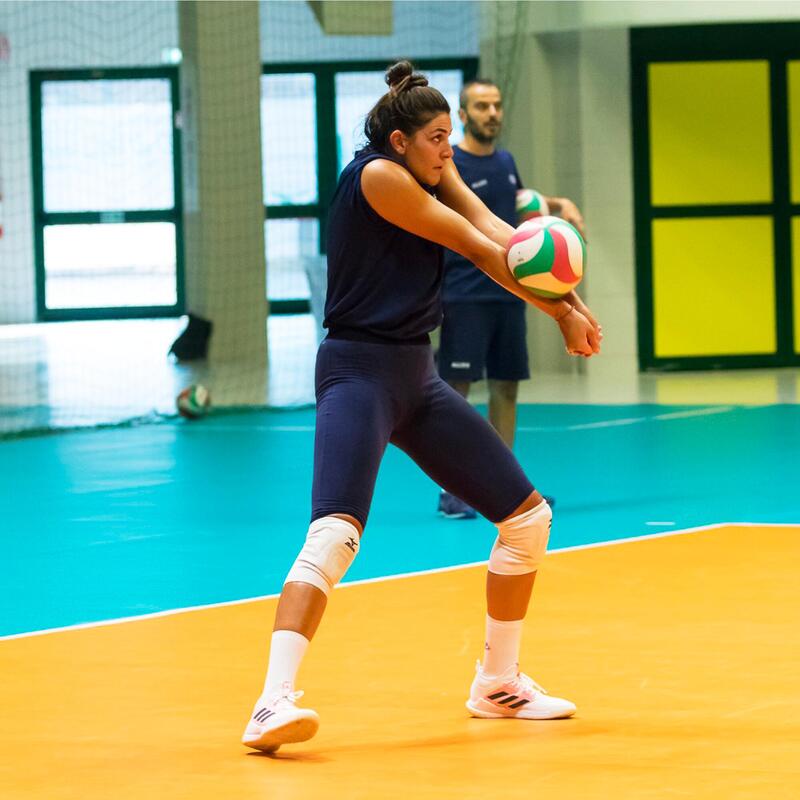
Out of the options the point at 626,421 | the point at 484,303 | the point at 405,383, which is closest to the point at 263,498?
the point at 484,303

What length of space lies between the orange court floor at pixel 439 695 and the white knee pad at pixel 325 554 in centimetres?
45

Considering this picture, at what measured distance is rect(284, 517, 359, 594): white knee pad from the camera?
439 cm

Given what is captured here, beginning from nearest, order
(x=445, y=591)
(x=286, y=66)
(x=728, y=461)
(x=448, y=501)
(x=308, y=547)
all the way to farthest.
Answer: (x=308, y=547), (x=445, y=591), (x=448, y=501), (x=728, y=461), (x=286, y=66)

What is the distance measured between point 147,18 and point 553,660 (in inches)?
856

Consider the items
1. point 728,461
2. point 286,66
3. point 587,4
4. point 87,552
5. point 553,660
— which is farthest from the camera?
point 286,66

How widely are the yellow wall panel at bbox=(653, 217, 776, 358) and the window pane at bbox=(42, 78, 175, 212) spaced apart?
36.3 feet

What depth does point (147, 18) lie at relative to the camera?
25766 mm

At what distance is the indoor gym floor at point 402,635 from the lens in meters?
4.24

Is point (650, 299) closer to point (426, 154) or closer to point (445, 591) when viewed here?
point (445, 591)

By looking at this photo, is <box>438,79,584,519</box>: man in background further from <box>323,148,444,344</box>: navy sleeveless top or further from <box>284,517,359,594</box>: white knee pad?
<box>284,517,359,594</box>: white knee pad

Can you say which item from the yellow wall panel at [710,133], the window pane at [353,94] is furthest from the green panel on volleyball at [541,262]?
the window pane at [353,94]

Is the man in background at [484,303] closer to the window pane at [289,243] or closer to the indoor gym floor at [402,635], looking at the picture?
the indoor gym floor at [402,635]

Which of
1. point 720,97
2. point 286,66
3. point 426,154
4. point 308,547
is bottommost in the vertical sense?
point 308,547

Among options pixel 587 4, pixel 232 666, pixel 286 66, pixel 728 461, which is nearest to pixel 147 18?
pixel 286 66
